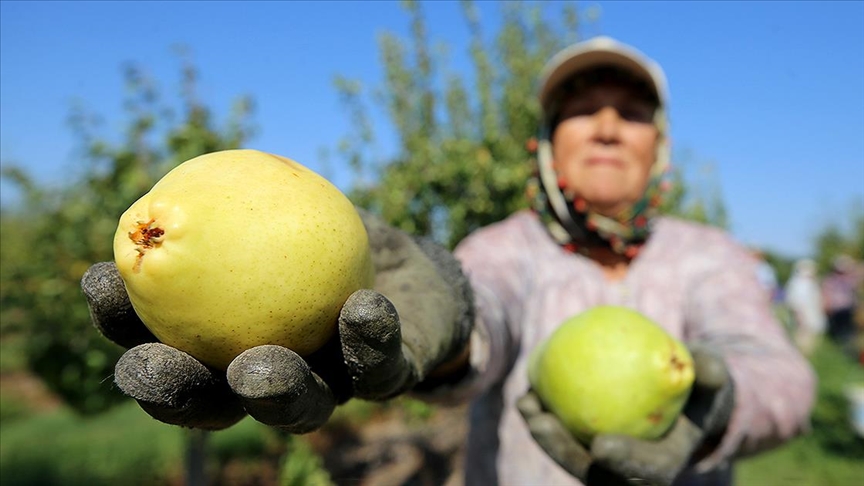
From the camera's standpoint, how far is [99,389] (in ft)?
19.4

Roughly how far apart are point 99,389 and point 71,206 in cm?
208

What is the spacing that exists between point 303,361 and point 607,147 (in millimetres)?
1882

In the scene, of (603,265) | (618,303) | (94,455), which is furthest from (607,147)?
(94,455)

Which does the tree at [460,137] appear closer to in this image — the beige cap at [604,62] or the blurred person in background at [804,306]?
the beige cap at [604,62]

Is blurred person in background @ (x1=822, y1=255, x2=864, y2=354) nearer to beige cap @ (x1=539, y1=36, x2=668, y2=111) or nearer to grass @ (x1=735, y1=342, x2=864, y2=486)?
grass @ (x1=735, y1=342, x2=864, y2=486)

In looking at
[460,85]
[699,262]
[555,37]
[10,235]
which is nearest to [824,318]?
[555,37]

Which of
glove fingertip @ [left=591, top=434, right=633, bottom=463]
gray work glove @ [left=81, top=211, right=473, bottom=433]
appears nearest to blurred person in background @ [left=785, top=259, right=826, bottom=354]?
glove fingertip @ [left=591, top=434, right=633, bottom=463]

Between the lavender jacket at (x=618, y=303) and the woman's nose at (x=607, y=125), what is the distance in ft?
1.57

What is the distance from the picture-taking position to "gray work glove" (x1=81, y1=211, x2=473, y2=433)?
113 centimetres

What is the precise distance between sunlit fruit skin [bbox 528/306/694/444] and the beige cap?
49.3 inches

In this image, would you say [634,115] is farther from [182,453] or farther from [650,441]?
[182,453]

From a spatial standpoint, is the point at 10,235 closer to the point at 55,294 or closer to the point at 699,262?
the point at 55,294

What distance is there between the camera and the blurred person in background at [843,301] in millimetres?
12930

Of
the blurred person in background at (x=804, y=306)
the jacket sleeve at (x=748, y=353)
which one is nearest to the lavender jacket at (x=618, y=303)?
the jacket sleeve at (x=748, y=353)
